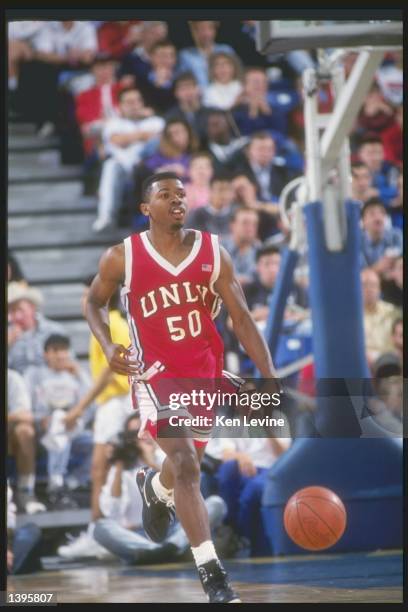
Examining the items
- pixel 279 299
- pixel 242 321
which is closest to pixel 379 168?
pixel 279 299

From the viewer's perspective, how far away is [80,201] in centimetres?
723

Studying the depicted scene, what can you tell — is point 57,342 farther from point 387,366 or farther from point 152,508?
point 152,508

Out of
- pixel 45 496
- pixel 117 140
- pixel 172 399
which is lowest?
pixel 45 496

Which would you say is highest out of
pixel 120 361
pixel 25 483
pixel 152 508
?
pixel 120 361

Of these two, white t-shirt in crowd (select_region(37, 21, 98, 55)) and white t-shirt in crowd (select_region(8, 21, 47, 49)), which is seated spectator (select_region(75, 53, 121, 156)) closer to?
white t-shirt in crowd (select_region(37, 21, 98, 55))

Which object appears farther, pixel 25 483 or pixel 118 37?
pixel 118 37

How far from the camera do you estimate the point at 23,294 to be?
6520 millimetres

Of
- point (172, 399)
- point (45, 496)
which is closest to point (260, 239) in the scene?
point (45, 496)

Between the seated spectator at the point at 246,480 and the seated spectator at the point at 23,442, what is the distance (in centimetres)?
102

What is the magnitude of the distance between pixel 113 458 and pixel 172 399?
79.8 inches

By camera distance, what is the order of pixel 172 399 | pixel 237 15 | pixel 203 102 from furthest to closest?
Answer: pixel 203 102 < pixel 237 15 < pixel 172 399

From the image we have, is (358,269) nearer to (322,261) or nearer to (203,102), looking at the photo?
(322,261)

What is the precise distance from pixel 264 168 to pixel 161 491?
3360 millimetres

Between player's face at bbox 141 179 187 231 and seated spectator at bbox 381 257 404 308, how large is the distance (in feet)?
8.98
